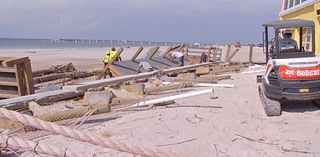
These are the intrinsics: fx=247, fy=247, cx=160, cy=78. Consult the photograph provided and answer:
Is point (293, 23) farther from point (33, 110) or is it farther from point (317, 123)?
point (33, 110)

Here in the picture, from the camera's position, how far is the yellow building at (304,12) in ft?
40.4

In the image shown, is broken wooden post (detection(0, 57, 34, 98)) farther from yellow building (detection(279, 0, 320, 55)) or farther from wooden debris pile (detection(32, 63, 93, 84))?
yellow building (detection(279, 0, 320, 55))

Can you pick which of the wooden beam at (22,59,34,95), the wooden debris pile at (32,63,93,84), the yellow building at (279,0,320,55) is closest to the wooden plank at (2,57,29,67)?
the wooden beam at (22,59,34,95)

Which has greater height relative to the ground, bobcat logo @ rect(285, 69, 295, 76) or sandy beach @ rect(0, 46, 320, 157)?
bobcat logo @ rect(285, 69, 295, 76)

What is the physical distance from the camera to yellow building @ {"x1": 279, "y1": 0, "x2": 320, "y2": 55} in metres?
12.3

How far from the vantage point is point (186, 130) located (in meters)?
4.45

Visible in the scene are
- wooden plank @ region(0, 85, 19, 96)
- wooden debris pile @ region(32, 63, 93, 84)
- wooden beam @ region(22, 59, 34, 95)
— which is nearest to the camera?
wooden beam @ region(22, 59, 34, 95)

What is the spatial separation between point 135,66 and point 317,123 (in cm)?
1002

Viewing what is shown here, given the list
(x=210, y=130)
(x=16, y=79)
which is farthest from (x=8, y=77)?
(x=210, y=130)

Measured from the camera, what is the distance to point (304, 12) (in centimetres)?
1417

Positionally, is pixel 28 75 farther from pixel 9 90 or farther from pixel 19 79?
pixel 9 90

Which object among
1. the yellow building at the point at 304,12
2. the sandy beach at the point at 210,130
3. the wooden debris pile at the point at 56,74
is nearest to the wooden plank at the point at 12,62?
the sandy beach at the point at 210,130

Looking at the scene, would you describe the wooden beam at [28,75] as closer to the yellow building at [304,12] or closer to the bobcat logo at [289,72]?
the bobcat logo at [289,72]

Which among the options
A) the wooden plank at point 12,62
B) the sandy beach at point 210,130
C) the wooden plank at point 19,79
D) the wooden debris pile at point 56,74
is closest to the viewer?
the sandy beach at point 210,130
